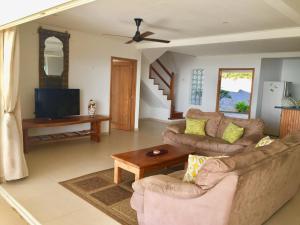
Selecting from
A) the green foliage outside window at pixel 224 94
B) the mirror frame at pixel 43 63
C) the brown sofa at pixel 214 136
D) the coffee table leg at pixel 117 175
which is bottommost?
the coffee table leg at pixel 117 175

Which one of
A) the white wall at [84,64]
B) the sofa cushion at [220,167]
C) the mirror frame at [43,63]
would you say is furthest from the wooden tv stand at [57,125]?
the sofa cushion at [220,167]

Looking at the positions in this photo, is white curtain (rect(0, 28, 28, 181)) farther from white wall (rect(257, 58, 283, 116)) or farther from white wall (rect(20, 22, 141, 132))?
white wall (rect(257, 58, 283, 116))

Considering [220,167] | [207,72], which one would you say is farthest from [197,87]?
[220,167]

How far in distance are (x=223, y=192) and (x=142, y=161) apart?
163cm

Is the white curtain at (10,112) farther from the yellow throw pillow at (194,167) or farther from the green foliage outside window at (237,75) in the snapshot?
the green foliage outside window at (237,75)

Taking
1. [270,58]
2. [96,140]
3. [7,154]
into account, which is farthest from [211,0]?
[270,58]

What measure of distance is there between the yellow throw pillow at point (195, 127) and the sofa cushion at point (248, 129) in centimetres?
33

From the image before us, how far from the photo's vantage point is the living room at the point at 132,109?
2.86 meters

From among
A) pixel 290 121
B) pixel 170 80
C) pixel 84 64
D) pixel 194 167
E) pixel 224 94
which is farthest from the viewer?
pixel 170 80

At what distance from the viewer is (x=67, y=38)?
19.1ft

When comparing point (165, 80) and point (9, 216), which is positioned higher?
point (165, 80)

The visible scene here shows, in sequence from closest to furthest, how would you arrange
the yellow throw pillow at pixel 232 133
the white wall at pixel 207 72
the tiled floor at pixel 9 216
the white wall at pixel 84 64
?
A: the tiled floor at pixel 9 216 < the yellow throw pillow at pixel 232 133 < the white wall at pixel 84 64 < the white wall at pixel 207 72

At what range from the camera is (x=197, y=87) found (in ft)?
32.2

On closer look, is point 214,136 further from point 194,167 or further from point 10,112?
point 10,112
